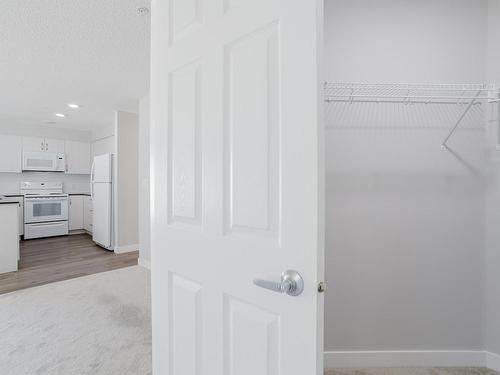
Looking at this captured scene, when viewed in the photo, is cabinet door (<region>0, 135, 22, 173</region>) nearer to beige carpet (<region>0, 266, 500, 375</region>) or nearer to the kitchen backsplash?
the kitchen backsplash

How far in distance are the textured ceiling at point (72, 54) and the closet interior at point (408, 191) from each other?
1634 millimetres

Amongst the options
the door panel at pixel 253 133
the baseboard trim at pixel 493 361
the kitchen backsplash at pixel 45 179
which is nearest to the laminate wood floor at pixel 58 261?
the kitchen backsplash at pixel 45 179

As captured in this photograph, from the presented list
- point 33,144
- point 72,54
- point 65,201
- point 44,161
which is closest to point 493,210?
point 72,54

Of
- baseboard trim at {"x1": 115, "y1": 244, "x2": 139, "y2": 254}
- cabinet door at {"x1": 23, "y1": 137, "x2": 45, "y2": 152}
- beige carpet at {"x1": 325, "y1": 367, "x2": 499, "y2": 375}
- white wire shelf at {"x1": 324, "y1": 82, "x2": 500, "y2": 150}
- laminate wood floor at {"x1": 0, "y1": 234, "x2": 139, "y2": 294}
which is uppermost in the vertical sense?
cabinet door at {"x1": 23, "y1": 137, "x2": 45, "y2": 152}

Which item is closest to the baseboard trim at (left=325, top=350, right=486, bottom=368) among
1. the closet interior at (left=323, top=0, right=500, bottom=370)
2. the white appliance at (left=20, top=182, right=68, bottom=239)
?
the closet interior at (left=323, top=0, right=500, bottom=370)

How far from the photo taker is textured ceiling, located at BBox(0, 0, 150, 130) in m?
2.00

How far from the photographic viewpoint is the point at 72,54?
8.67 feet

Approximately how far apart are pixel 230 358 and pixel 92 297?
2595mm

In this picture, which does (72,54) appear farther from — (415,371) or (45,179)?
(45,179)

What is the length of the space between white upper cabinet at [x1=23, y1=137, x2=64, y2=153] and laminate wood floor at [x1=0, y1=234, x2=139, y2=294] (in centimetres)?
189

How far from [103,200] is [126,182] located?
544mm

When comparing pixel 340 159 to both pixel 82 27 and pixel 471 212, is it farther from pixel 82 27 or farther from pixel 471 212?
pixel 82 27

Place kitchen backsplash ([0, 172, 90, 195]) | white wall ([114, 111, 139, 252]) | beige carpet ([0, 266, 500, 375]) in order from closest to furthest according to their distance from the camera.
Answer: beige carpet ([0, 266, 500, 375]) → white wall ([114, 111, 139, 252]) → kitchen backsplash ([0, 172, 90, 195])

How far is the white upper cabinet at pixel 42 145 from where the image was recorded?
5645 mm
